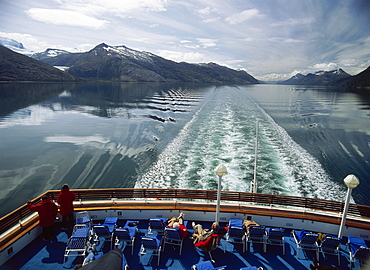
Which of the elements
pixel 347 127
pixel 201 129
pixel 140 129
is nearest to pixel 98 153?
pixel 140 129

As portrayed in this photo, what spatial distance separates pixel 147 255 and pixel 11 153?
23.1 metres

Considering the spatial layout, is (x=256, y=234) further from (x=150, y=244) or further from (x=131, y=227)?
(x=131, y=227)

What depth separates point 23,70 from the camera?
166 m

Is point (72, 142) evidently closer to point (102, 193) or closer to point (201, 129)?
point (201, 129)

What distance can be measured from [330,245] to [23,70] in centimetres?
20842

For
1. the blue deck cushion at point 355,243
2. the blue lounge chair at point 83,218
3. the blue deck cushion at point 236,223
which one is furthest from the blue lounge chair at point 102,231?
the blue deck cushion at point 355,243

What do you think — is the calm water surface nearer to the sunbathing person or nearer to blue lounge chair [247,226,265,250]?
blue lounge chair [247,226,265,250]

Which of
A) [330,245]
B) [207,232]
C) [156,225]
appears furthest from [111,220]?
[330,245]

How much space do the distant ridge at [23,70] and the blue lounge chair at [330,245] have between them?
187304mm

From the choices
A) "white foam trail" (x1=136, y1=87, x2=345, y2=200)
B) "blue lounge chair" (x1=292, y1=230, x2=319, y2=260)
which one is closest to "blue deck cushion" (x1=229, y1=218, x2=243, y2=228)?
"blue lounge chair" (x1=292, y1=230, x2=319, y2=260)

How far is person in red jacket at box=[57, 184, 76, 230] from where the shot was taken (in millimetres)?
7355

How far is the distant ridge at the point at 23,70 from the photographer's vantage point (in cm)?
15462

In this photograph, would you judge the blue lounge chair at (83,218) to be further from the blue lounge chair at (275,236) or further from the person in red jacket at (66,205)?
the blue lounge chair at (275,236)

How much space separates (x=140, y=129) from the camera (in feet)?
110
